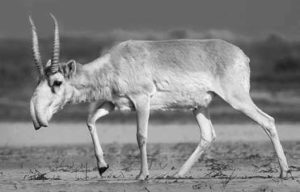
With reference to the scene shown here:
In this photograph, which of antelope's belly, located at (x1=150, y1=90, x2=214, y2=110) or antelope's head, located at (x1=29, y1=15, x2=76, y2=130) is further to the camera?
antelope's belly, located at (x1=150, y1=90, x2=214, y2=110)

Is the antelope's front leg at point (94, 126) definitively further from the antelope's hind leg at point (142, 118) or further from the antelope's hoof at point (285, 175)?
the antelope's hoof at point (285, 175)

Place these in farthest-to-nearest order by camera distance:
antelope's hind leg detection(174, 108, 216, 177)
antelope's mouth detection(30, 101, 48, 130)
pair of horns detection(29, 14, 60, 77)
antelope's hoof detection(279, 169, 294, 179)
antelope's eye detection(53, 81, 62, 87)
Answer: antelope's hind leg detection(174, 108, 216, 177) → antelope's eye detection(53, 81, 62, 87) → antelope's mouth detection(30, 101, 48, 130) → pair of horns detection(29, 14, 60, 77) → antelope's hoof detection(279, 169, 294, 179)

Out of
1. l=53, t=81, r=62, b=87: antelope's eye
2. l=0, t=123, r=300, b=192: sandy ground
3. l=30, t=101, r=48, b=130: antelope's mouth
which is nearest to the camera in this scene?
l=0, t=123, r=300, b=192: sandy ground

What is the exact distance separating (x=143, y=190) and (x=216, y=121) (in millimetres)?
18933

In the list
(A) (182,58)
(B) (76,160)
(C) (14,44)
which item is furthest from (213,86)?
(C) (14,44)

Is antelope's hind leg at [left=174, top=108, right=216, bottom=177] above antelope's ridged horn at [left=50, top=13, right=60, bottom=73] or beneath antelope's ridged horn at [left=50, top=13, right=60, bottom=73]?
beneath

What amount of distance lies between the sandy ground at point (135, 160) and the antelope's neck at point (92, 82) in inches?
42.9

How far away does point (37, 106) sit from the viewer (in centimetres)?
1434

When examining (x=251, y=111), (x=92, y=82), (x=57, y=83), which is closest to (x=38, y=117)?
(x=57, y=83)

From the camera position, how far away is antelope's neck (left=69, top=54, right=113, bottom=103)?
14.6 metres

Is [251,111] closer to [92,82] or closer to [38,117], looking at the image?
[92,82]

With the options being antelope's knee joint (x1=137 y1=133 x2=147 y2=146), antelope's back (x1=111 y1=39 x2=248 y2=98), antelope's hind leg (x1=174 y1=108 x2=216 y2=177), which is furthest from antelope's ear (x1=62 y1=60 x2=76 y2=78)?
antelope's hind leg (x1=174 y1=108 x2=216 y2=177)

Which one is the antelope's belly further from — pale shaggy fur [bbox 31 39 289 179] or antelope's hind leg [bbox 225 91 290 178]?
antelope's hind leg [bbox 225 91 290 178]

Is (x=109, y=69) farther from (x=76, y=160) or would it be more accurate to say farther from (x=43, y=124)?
(x=76, y=160)
